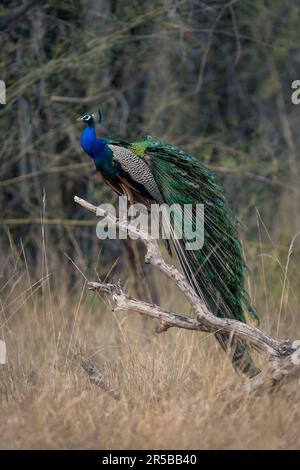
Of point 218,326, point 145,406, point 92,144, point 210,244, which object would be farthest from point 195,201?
point 145,406

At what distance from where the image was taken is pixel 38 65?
6367mm

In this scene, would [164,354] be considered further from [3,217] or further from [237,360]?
[3,217]

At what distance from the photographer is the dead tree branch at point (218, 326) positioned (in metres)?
3.67

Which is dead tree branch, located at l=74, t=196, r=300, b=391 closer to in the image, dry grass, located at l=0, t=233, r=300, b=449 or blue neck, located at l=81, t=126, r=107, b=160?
dry grass, located at l=0, t=233, r=300, b=449

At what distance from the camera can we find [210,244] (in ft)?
14.3

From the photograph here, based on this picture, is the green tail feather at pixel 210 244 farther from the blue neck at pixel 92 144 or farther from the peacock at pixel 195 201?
the blue neck at pixel 92 144

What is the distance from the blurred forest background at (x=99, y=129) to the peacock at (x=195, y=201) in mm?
868

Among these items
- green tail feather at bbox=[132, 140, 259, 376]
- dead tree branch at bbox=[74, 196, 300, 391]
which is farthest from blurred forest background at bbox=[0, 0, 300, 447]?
dead tree branch at bbox=[74, 196, 300, 391]

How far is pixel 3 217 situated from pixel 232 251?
3029mm

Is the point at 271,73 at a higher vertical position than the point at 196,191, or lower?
higher

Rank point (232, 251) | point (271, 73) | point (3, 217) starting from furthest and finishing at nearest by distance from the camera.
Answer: point (271, 73)
point (3, 217)
point (232, 251)

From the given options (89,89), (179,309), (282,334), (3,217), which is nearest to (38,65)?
(89,89)

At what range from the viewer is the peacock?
4270 millimetres

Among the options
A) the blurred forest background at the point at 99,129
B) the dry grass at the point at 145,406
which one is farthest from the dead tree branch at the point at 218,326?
the blurred forest background at the point at 99,129
